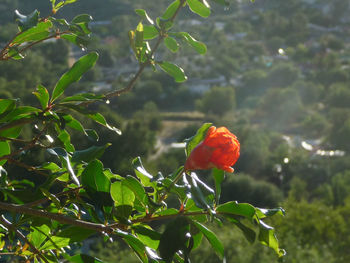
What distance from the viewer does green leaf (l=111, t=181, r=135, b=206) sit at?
552 millimetres

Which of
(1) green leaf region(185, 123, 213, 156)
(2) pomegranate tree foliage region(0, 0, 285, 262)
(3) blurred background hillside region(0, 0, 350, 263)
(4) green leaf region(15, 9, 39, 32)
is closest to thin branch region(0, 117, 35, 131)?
(2) pomegranate tree foliage region(0, 0, 285, 262)

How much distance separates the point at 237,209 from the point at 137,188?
11 centimetres

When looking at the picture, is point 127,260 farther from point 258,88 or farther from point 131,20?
point 258,88

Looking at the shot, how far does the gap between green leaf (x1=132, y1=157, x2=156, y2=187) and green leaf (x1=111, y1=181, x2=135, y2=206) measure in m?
0.02

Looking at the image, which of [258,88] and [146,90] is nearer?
[146,90]

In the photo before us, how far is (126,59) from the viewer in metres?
15.1

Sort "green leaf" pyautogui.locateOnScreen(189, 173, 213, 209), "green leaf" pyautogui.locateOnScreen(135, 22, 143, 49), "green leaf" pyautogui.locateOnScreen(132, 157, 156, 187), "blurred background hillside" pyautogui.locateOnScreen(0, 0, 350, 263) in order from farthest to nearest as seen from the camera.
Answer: "blurred background hillside" pyautogui.locateOnScreen(0, 0, 350, 263) → "green leaf" pyautogui.locateOnScreen(135, 22, 143, 49) → "green leaf" pyautogui.locateOnScreen(132, 157, 156, 187) → "green leaf" pyautogui.locateOnScreen(189, 173, 213, 209)

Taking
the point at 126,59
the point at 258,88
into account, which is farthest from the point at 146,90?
the point at 258,88

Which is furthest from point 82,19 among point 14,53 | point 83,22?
point 14,53

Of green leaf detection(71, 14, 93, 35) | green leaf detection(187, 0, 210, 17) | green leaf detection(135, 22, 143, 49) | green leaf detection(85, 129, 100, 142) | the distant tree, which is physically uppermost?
green leaf detection(187, 0, 210, 17)

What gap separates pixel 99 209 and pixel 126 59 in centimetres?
1484

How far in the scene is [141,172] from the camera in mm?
550

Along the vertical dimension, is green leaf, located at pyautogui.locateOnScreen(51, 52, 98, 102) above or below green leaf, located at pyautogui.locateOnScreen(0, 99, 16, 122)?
above

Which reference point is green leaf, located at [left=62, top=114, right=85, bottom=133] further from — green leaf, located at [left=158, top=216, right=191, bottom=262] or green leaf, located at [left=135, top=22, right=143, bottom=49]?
green leaf, located at [left=158, top=216, right=191, bottom=262]
